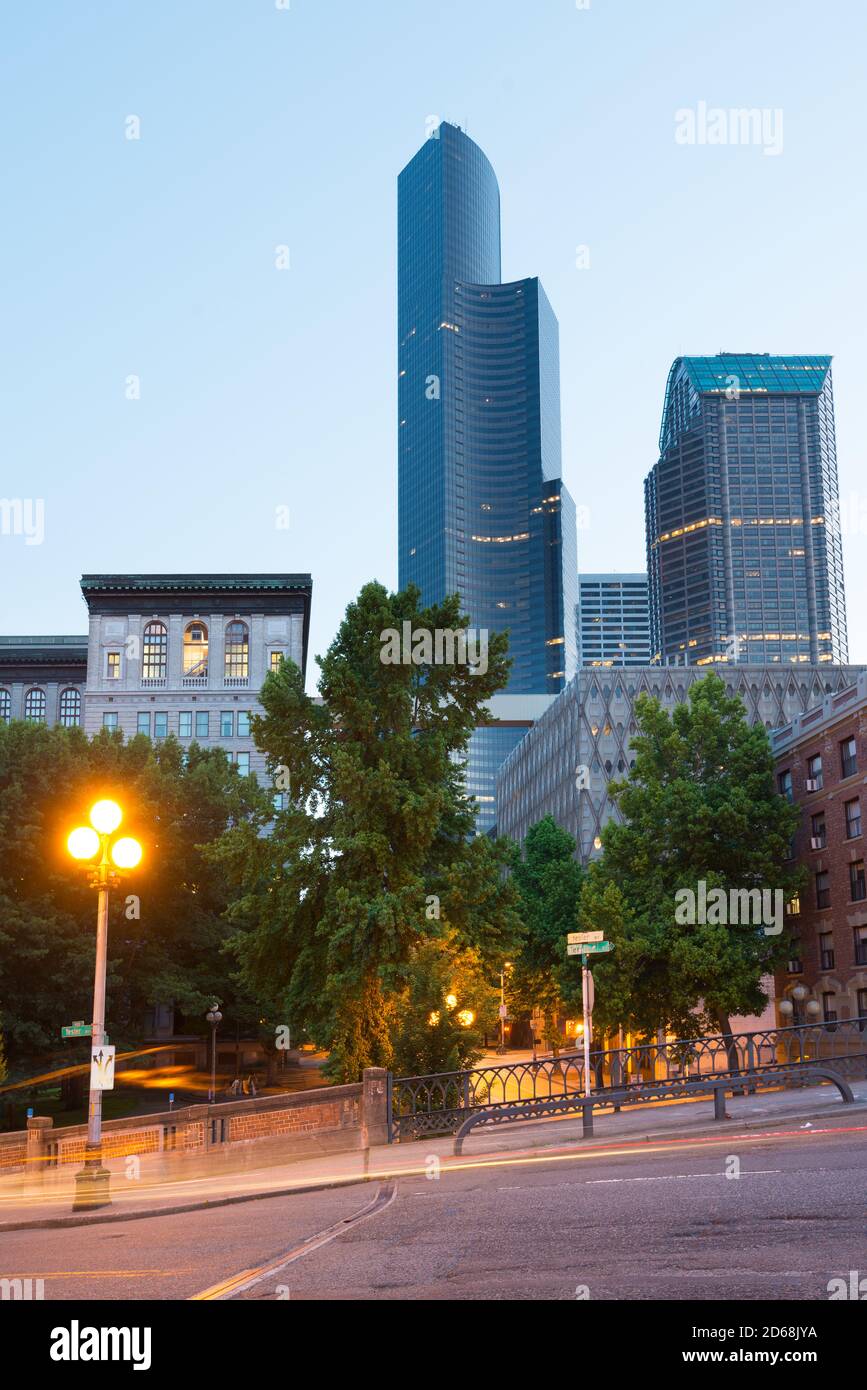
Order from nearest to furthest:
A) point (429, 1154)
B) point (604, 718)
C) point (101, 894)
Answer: point (101, 894) → point (429, 1154) → point (604, 718)

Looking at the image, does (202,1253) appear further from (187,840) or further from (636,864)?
(187,840)

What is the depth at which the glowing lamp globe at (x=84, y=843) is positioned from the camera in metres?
21.6

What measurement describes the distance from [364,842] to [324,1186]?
53.1 ft

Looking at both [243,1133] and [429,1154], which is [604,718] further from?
[429,1154]

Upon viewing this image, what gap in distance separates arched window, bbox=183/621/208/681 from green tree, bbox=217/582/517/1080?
66.9 m

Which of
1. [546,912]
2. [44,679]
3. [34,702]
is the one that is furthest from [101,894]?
[44,679]

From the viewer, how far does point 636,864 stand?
4853 centimetres

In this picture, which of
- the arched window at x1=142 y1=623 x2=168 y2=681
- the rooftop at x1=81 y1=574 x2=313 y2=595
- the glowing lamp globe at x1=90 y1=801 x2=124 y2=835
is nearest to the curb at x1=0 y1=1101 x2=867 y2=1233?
the glowing lamp globe at x1=90 y1=801 x2=124 y2=835

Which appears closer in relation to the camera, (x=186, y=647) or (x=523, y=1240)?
(x=523, y=1240)

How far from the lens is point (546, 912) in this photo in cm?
6350

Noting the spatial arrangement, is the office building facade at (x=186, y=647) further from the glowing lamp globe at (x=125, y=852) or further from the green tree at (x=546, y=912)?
the glowing lamp globe at (x=125, y=852)

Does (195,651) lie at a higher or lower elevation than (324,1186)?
higher

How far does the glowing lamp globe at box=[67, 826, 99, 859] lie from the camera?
21594 mm

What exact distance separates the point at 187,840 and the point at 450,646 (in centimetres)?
2782
